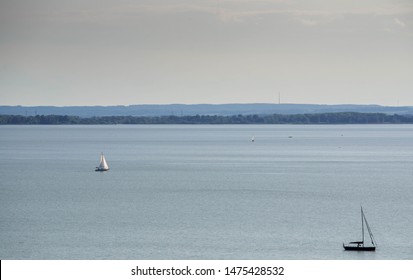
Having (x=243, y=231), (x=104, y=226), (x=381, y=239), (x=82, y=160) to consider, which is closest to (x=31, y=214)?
(x=104, y=226)

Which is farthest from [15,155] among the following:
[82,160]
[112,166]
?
[112,166]

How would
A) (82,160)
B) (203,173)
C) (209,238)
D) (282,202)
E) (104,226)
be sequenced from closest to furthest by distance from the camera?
(209,238)
(104,226)
(282,202)
(203,173)
(82,160)

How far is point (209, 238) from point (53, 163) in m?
45.9

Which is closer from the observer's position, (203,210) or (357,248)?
(357,248)

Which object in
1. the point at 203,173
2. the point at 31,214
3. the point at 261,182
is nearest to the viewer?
the point at 31,214

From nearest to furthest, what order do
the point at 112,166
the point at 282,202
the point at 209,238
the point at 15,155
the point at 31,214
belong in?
1. the point at 209,238
2. the point at 31,214
3. the point at 282,202
4. the point at 112,166
5. the point at 15,155

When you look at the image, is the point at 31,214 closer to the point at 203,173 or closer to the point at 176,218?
the point at 176,218

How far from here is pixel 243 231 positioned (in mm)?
34906

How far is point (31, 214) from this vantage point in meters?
41.2

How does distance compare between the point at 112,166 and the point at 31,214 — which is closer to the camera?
the point at 31,214

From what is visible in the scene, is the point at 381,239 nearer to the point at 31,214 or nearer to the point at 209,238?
the point at 209,238

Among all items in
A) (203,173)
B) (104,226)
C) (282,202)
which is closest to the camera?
(104,226)

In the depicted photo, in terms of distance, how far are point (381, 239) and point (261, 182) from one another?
23.2m

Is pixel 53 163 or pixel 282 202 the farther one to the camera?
pixel 53 163
